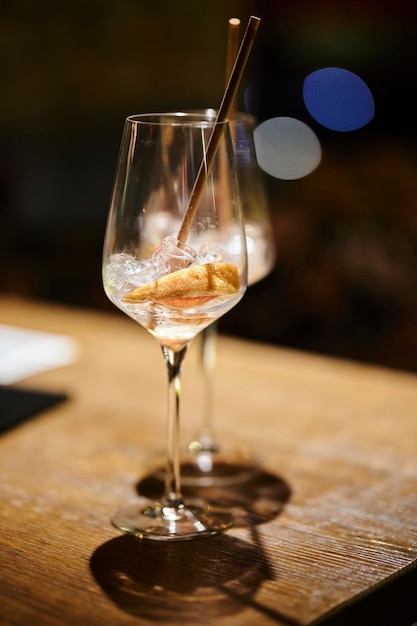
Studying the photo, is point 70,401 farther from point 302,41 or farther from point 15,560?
point 302,41

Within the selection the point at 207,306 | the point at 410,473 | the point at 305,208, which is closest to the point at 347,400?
the point at 410,473

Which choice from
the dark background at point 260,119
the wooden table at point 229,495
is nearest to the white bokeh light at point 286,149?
the dark background at point 260,119

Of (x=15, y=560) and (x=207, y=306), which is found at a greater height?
(x=207, y=306)

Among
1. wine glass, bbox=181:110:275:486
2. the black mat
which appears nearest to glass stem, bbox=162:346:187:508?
wine glass, bbox=181:110:275:486

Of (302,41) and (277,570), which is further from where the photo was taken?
(302,41)

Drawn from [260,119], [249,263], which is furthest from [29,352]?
[260,119]

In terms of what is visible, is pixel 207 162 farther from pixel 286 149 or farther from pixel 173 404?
pixel 286 149

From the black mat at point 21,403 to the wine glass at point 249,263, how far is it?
0.63 feet

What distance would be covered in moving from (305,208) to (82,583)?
7.19ft

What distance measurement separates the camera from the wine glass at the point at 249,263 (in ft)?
3.07

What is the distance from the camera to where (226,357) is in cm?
134

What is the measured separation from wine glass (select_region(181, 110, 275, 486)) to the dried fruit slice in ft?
0.81

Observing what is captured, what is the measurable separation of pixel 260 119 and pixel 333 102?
0.26 m

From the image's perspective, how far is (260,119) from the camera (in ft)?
10.2
